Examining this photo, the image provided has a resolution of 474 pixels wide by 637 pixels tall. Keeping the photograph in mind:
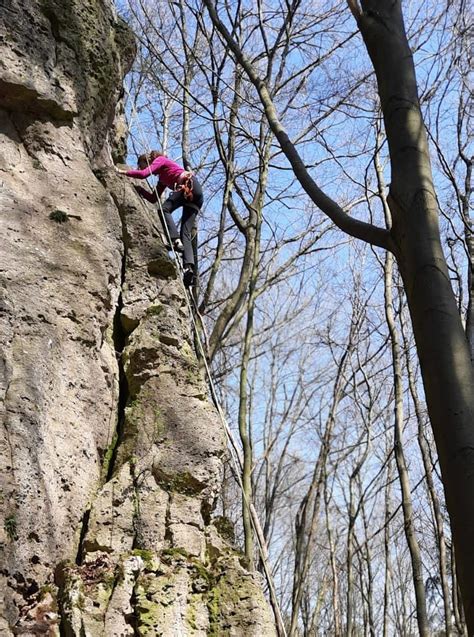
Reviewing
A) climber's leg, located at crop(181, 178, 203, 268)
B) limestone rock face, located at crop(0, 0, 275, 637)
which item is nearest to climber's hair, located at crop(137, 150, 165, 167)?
climber's leg, located at crop(181, 178, 203, 268)

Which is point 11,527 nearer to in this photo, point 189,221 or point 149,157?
point 189,221

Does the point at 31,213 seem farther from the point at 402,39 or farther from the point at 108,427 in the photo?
the point at 402,39

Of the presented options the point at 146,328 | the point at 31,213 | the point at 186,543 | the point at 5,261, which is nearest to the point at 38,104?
the point at 31,213

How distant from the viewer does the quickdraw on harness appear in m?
6.63

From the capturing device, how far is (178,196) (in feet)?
21.8

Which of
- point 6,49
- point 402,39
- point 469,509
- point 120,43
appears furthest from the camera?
point 120,43

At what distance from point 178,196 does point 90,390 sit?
2.86 meters

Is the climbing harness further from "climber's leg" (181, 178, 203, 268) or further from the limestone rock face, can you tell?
the limestone rock face

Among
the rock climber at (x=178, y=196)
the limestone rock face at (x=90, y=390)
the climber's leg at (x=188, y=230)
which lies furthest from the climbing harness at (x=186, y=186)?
the limestone rock face at (x=90, y=390)

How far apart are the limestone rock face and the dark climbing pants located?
0.87 m

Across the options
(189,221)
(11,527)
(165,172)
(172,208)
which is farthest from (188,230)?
(11,527)

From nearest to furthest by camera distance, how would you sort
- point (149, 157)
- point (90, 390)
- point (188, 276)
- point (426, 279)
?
1. point (426, 279)
2. point (90, 390)
3. point (188, 276)
4. point (149, 157)

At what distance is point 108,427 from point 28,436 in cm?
71

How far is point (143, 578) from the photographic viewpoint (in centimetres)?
355
